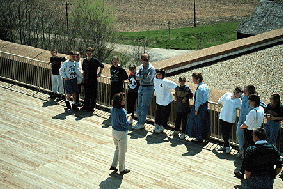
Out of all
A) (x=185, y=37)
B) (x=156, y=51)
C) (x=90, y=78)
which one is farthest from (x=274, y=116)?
(x=185, y=37)

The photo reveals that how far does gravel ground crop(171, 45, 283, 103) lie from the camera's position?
1780 centimetres

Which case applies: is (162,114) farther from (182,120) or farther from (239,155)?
(239,155)

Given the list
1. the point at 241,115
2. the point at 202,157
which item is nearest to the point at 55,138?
the point at 202,157

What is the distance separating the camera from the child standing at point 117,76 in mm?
10609

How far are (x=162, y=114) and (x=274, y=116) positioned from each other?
2822mm

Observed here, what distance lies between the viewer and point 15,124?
34.6 feet

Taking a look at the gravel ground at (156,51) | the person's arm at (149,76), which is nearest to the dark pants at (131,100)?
the person's arm at (149,76)

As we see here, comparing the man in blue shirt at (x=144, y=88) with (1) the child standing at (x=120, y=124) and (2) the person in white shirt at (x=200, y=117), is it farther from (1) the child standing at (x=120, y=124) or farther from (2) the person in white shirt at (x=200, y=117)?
(1) the child standing at (x=120, y=124)

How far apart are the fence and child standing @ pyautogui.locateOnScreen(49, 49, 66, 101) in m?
0.77

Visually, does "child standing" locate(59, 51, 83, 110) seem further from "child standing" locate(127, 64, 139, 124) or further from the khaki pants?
the khaki pants

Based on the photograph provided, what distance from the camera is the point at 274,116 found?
826 centimetres

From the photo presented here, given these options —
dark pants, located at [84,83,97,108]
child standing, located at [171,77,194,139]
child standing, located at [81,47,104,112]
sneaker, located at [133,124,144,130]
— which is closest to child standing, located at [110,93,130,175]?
child standing, located at [171,77,194,139]

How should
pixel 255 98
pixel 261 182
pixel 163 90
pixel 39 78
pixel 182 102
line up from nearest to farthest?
1. pixel 261 182
2. pixel 255 98
3. pixel 182 102
4. pixel 163 90
5. pixel 39 78

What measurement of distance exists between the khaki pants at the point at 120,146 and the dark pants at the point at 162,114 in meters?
2.35
